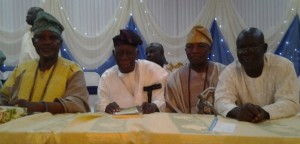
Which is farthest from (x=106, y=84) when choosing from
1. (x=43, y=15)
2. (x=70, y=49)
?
(x=70, y=49)

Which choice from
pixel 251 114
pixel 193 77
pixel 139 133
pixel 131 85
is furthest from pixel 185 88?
pixel 139 133

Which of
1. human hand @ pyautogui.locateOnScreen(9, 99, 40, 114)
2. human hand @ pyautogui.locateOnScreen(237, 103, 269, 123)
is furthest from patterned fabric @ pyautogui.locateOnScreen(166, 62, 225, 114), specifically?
human hand @ pyautogui.locateOnScreen(9, 99, 40, 114)

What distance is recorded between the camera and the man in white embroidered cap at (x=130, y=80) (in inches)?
141

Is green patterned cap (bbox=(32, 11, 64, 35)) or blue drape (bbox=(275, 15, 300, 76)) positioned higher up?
green patterned cap (bbox=(32, 11, 64, 35))

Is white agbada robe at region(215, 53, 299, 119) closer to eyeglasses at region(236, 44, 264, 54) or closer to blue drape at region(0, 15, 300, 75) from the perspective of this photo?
eyeglasses at region(236, 44, 264, 54)

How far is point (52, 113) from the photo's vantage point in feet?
9.25

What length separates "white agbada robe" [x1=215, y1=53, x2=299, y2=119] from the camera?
2688 millimetres

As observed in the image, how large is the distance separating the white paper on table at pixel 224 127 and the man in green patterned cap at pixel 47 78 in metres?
1.37

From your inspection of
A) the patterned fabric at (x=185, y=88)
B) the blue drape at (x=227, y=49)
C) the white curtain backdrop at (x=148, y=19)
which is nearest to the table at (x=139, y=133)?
the patterned fabric at (x=185, y=88)

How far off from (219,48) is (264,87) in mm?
5396

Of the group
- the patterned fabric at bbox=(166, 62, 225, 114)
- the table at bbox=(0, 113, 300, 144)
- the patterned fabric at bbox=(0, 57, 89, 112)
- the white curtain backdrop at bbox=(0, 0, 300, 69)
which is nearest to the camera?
the table at bbox=(0, 113, 300, 144)

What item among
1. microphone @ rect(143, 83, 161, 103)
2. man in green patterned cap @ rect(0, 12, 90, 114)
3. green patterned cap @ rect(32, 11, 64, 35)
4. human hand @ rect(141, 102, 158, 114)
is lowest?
human hand @ rect(141, 102, 158, 114)

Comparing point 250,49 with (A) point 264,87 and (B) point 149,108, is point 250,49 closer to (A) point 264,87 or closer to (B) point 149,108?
(A) point 264,87

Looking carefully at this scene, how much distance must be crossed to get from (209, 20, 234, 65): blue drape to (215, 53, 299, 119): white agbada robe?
5.15m
